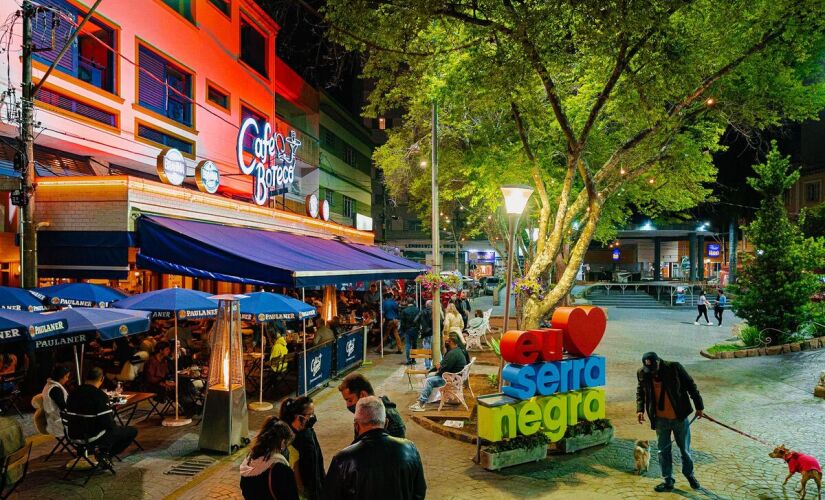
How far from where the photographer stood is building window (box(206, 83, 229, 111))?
18000mm

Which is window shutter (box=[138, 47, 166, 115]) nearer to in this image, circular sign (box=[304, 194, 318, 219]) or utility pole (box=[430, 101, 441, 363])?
circular sign (box=[304, 194, 318, 219])

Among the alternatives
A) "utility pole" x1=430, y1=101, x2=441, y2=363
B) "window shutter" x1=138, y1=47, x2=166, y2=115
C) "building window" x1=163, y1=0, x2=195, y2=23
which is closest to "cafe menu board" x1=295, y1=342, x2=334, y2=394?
"utility pole" x1=430, y1=101, x2=441, y2=363

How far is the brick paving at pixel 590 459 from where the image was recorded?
248 inches

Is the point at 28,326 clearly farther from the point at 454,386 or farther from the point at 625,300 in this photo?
the point at 625,300

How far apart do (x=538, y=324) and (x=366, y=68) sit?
5712mm

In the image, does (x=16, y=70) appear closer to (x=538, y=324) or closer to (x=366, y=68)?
(x=366, y=68)

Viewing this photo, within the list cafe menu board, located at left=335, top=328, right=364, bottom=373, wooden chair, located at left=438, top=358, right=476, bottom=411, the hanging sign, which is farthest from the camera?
the hanging sign

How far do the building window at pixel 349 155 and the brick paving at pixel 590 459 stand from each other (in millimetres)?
28484

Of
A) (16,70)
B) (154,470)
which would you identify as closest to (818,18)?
(154,470)

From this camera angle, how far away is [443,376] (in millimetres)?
9312

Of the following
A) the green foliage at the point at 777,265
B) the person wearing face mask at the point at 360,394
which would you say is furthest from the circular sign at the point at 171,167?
the green foliage at the point at 777,265

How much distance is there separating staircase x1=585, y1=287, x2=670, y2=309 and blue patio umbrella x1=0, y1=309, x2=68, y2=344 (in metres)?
28.9

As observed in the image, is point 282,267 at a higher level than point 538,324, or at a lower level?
higher

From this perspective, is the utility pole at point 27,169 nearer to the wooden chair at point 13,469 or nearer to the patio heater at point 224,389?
the patio heater at point 224,389
